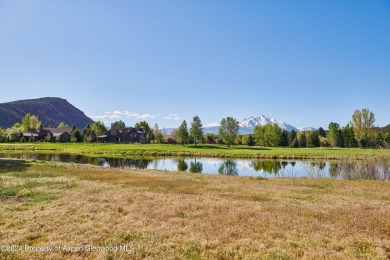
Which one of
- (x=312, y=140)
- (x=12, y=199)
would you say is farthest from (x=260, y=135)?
(x=12, y=199)

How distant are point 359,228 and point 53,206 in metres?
15.0

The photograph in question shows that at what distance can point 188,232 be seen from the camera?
10.9 m

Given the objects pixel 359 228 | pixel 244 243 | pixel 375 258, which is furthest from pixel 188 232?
pixel 359 228

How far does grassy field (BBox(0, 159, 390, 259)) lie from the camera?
9164 millimetres

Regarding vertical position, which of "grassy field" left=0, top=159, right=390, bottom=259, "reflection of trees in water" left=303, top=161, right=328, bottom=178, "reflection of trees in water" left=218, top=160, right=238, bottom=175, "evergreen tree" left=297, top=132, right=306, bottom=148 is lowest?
"reflection of trees in water" left=218, top=160, right=238, bottom=175

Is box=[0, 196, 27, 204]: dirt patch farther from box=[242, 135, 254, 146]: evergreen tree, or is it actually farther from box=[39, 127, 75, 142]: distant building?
box=[39, 127, 75, 142]: distant building

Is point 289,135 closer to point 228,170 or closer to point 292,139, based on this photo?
point 292,139

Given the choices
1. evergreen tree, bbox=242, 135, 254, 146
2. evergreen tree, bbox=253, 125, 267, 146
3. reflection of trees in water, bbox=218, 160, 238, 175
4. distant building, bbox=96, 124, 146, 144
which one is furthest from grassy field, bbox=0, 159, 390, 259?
distant building, bbox=96, 124, 146, 144

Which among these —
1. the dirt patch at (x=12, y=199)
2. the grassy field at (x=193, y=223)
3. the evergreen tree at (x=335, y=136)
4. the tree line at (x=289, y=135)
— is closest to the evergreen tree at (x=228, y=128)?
the tree line at (x=289, y=135)

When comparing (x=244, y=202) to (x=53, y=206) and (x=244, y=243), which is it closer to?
(x=244, y=243)

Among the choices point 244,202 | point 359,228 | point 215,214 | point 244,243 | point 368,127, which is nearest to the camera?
point 244,243

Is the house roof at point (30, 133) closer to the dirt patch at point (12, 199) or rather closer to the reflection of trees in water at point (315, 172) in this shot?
the reflection of trees in water at point (315, 172)

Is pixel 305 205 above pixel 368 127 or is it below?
below

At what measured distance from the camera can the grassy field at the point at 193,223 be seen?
9.16m
